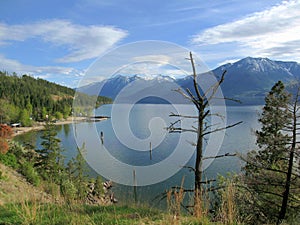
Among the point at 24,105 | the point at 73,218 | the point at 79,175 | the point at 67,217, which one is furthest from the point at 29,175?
the point at 24,105

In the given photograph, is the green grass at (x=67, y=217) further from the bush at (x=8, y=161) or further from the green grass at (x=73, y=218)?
the bush at (x=8, y=161)

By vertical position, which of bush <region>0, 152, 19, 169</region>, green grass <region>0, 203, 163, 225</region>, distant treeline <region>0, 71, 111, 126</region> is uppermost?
distant treeline <region>0, 71, 111, 126</region>

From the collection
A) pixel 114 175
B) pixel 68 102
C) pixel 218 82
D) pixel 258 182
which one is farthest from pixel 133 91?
pixel 68 102

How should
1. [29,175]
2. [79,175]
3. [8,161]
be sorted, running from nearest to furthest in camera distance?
[29,175]
[79,175]
[8,161]

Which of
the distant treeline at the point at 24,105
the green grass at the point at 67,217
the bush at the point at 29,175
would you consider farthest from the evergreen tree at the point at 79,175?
the distant treeline at the point at 24,105

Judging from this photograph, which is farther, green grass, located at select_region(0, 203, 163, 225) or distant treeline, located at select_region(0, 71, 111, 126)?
distant treeline, located at select_region(0, 71, 111, 126)

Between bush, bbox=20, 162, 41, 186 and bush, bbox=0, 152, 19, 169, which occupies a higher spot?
bush, bbox=0, 152, 19, 169

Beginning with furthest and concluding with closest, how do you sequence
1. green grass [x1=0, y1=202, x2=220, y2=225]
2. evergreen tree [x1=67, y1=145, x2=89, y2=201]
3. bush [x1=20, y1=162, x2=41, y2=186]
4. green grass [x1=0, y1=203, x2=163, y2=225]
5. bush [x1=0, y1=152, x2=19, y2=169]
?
bush [x1=0, y1=152, x2=19, y2=169] → bush [x1=20, y1=162, x2=41, y2=186] → evergreen tree [x1=67, y1=145, x2=89, y2=201] → green grass [x1=0, y1=203, x2=163, y2=225] → green grass [x1=0, y1=202, x2=220, y2=225]

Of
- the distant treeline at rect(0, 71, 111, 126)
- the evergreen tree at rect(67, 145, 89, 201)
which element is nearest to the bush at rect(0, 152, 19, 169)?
the evergreen tree at rect(67, 145, 89, 201)

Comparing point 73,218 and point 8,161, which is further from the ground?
point 73,218

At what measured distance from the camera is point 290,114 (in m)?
9.26

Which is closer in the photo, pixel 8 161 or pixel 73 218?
pixel 73 218

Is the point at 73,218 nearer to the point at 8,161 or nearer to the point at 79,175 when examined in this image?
the point at 79,175

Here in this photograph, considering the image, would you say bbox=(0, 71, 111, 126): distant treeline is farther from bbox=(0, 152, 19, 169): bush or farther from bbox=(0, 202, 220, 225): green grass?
bbox=(0, 202, 220, 225): green grass
